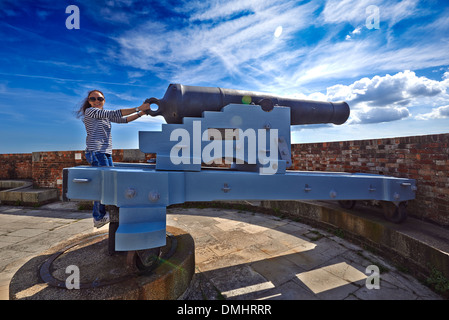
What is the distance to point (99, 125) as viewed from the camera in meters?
2.26

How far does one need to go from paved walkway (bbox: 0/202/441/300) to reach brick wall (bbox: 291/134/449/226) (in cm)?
106

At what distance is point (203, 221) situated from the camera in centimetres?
438

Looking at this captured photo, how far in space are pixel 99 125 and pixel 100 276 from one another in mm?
1444

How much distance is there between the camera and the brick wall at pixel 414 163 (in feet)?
9.27

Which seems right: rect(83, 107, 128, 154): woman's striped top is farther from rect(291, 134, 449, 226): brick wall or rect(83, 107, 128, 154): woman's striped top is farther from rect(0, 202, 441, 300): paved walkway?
rect(291, 134, 449, 226): brick wall

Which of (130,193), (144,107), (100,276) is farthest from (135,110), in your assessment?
(100,276)

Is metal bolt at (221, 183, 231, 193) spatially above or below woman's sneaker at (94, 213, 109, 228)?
above

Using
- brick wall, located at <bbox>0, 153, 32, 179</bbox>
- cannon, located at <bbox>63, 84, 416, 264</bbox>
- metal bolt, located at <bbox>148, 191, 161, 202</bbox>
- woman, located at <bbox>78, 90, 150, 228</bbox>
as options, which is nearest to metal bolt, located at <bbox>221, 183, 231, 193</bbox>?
cannon, located at <bbox>63, 84, 416, 264</bbox>

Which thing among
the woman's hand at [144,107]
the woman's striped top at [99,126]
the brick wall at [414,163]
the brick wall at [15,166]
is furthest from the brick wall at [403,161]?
the brick wall at [15,166]

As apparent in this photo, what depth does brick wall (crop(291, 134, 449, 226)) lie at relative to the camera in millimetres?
2826
